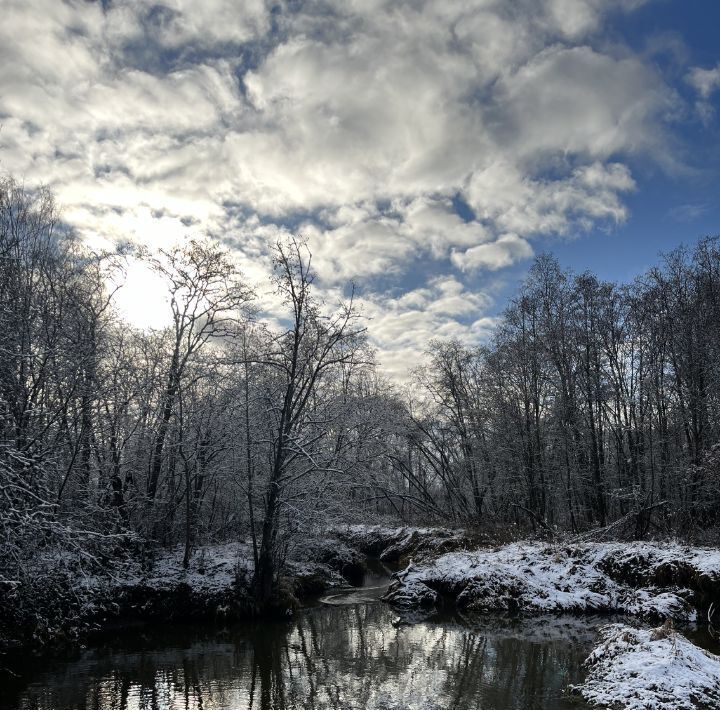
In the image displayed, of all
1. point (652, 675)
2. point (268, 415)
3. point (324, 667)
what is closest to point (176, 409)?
point (268, 415)

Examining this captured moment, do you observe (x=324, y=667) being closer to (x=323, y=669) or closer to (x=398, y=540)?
(x=323, y=669)

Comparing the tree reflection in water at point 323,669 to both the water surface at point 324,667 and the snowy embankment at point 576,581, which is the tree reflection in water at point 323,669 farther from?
the snowy embankment at point 576,581

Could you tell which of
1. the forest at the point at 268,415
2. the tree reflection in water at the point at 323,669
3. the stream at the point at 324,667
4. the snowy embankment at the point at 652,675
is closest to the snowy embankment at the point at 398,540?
the forest at the point at 268,415

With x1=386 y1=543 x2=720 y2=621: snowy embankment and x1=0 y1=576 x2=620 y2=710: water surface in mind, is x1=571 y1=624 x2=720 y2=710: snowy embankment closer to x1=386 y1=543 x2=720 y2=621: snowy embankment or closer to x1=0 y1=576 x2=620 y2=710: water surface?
x1=0 y1=576 x2=620 y2=710: water surface

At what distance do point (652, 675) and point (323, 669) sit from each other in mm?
6490

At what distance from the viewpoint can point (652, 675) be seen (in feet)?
27.7

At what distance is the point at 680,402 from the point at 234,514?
63.7 feet

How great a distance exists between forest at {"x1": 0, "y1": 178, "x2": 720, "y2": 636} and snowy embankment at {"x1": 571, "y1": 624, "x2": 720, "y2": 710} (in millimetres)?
8056

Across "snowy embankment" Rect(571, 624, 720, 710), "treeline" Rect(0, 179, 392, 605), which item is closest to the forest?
"treeline" Rect(0, 179, 392, 605)

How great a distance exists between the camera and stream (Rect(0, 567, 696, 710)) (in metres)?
9.59

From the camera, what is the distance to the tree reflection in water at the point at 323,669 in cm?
959

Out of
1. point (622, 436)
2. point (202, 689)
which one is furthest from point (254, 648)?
point (622, 436)

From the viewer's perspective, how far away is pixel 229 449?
18531 millimetres

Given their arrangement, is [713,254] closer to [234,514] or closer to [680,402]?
[680,402]
